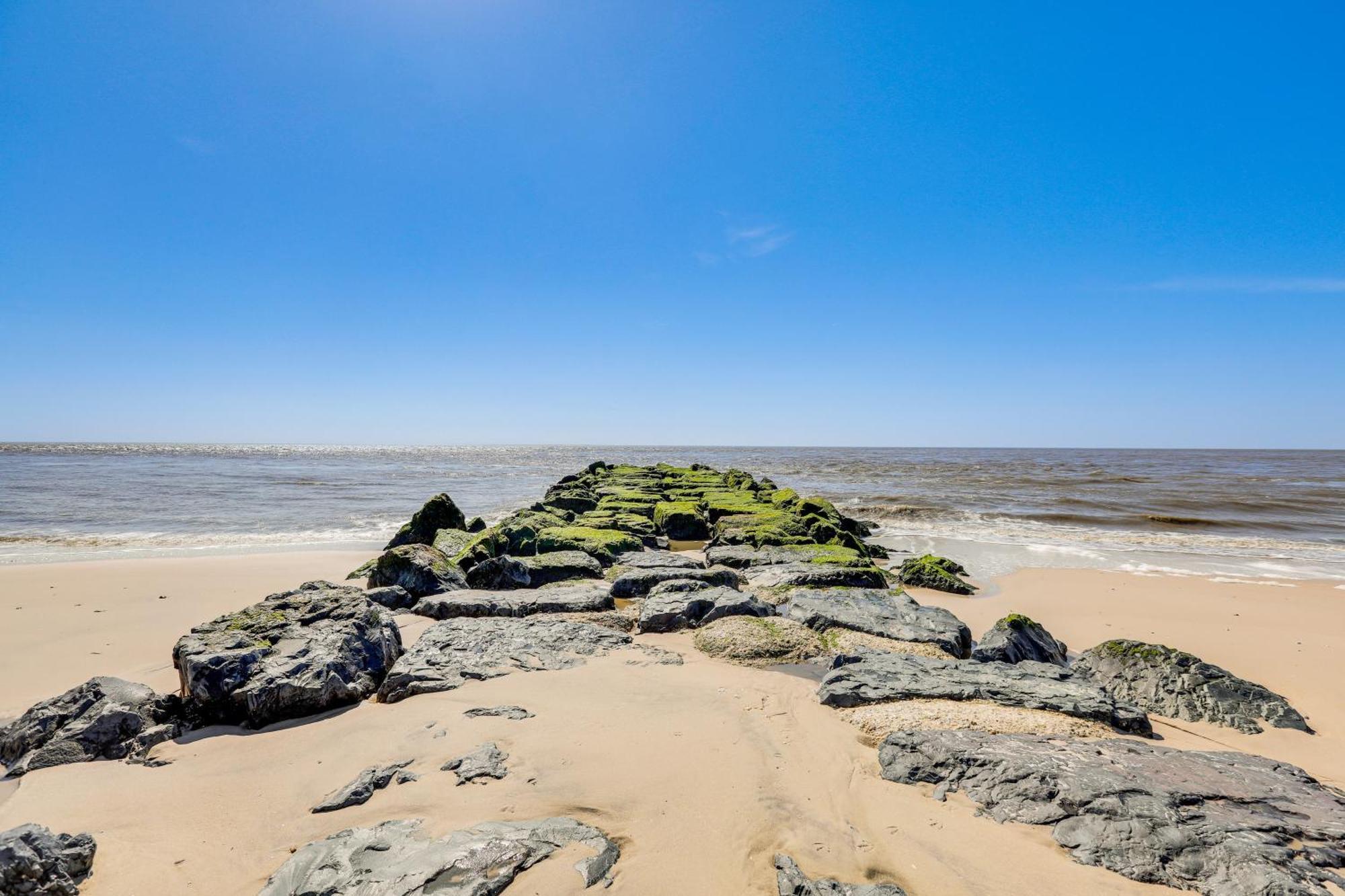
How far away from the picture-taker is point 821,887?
2.63 m

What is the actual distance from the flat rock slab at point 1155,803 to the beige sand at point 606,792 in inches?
6.5

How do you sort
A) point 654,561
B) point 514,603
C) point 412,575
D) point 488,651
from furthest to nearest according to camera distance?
1. point 654,561
2. point 412,575
3. point 514,603
4. point 488,651

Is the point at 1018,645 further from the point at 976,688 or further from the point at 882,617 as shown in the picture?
the point at 976,688

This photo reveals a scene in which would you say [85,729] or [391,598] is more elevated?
[85,729]

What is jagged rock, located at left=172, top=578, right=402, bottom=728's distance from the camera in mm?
4418

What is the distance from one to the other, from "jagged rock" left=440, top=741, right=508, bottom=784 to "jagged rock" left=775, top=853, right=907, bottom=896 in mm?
1691

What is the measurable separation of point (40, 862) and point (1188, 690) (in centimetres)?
775

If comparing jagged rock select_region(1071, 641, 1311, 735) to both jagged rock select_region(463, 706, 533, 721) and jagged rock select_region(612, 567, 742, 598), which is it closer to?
jagged rock select_region(612, 567, 742, 598)

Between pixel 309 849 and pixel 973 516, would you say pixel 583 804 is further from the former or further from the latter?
pixel 973 516

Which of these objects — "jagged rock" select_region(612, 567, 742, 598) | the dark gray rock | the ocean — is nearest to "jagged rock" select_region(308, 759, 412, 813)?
the dark gray rock

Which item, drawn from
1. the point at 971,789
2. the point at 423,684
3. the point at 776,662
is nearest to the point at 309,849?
the point at 423,684

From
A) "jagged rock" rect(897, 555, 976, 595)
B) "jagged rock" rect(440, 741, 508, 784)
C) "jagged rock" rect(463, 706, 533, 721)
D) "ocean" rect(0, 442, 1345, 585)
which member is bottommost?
"ocean" rect(0, 442, 1345, 585)

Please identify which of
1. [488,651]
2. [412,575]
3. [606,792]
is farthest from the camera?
[412,575]

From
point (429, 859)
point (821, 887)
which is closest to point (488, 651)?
point (429, 859)
